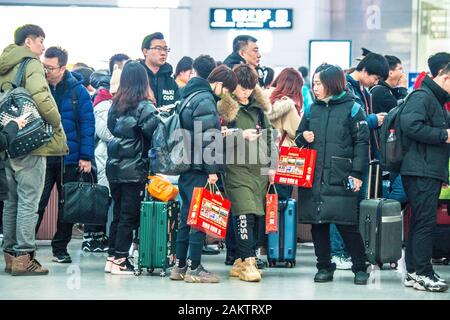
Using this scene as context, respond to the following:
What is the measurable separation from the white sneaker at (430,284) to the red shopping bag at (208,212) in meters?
1.70


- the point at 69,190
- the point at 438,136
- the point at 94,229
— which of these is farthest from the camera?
the point at 94,229

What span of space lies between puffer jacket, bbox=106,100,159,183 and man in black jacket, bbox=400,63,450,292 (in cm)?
222

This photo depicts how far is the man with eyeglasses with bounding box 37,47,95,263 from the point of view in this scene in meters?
11.1

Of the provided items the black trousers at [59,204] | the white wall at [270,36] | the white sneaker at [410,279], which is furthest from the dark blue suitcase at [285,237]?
the white wall at [270,36]

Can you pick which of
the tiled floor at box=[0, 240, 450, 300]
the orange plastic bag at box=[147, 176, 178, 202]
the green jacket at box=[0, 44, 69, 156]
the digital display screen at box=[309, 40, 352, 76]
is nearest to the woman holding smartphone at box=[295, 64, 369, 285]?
the tiled floor at box=[0, 240, 450, 300]

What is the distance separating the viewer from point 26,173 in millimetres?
10086

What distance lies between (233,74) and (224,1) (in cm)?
1497

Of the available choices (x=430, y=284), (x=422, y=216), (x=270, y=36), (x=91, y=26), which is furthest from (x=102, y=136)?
(x=270, y=36)

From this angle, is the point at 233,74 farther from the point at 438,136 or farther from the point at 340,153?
the point at 438,136

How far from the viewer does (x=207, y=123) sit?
9.78 m

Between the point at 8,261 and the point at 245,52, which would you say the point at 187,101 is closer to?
the point at 8,261

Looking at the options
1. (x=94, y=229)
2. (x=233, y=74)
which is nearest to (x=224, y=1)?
(x=94, y=229)

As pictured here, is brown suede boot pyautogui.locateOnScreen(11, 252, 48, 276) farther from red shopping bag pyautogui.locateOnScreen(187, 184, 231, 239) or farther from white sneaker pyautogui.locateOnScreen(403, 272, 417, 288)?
white sneaker pyautogui.locateOnScreen(403, 272, 417, 288)

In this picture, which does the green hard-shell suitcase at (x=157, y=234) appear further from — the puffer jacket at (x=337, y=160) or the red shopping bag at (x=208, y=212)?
the puffer jacket at (x=337, y=160)
